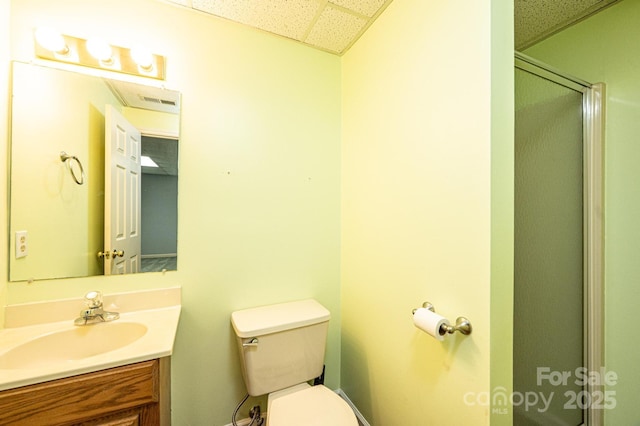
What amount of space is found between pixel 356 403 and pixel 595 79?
2.29 m

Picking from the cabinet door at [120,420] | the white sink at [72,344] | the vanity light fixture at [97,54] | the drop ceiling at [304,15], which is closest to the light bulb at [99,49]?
the vanity light fixture at [97,54]

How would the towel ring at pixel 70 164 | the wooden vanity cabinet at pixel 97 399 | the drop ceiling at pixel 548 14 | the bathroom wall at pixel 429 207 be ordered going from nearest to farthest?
the wooden vanity cabinet at pixel 97 399 → the bathroom wall at pixel 429 207 → the towel ring at pixel 70 164 → the drop ceiling at pixel 548 14

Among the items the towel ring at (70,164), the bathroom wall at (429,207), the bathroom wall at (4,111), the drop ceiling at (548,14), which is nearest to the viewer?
the bathroom wall at (429,207)

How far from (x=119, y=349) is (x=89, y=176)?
2.69 feet

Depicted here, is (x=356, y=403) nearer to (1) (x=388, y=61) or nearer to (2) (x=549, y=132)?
(2) (x=549, y=132)

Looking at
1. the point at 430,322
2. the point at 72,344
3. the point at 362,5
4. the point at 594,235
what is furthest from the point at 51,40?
the point at 594,235

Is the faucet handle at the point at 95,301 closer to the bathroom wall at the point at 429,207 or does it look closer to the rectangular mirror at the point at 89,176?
the rectangular mirror at the point at 89,176

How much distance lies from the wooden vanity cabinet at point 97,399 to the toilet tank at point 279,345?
15.5 inches

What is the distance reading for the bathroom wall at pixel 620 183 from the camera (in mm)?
1219

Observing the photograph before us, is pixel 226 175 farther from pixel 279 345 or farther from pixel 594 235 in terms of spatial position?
pixel 594 235

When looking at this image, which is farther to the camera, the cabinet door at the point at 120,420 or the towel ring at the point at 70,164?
the towel ring at the point at 70,164

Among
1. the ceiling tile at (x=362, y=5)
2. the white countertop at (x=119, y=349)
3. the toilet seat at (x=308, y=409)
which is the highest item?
the ceiling tile at (x=362, y=5)

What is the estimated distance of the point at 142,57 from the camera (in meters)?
1.22

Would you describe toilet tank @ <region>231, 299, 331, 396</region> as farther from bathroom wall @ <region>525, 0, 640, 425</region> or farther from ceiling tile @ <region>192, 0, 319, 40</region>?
ceiling tile @ <region>192, 0, 319, 40</region>
